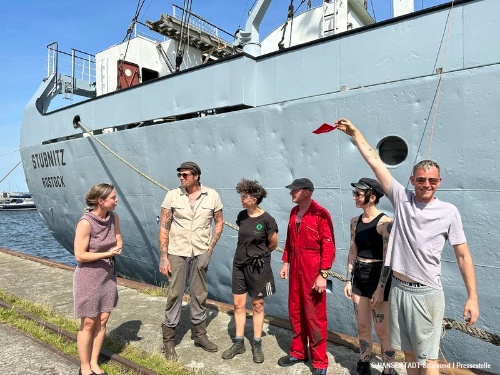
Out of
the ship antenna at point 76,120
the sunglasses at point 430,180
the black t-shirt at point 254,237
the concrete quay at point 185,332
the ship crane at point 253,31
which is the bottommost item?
the concrete quay at point 185,332

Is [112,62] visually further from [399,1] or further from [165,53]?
[399,1]

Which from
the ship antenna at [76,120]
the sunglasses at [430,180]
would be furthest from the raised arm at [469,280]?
the ship antenna at [76,120]

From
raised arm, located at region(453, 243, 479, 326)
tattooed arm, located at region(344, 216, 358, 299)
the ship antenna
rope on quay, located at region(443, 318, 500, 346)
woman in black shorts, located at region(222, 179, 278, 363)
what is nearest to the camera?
raised arm, located at region(453, 243, 479, 326)

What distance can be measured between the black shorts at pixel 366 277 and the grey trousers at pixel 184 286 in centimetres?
136

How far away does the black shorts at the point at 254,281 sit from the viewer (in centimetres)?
327

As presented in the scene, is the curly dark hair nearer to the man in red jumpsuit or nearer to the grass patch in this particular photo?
Result: the man in red jumpsuit

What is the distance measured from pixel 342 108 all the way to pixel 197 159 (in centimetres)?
218

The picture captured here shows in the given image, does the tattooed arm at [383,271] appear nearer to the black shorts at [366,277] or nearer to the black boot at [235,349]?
the black shorts at [366,277]

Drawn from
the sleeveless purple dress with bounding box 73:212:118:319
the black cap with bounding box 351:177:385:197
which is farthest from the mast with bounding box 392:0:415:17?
the sleeveless purple dress with bounding box 73:212:118:319

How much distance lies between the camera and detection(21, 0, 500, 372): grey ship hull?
339 cm

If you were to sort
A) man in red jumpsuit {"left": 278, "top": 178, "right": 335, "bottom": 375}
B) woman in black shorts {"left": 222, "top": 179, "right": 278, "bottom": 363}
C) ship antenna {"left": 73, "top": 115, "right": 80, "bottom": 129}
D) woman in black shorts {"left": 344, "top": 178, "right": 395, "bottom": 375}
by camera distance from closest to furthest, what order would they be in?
woman in black shorts {"left": 344, "top": 178, "right": 395, "bottom": 375} < man in red jumpsuit {"left": 278, "top": 178, "right": 335, "bottom": 375} < woman in black shorts {"left": 222, "top": 179, "right": 278, "bottom": 363} < ship antenna {"left": 73, "top": 115, "right": 80, "bottom": 129}

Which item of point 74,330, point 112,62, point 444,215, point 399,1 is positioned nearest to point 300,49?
point 399,1

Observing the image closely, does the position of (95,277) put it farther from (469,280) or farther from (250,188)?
(469,280)

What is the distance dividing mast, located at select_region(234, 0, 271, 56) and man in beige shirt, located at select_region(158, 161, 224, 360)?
2331mm
